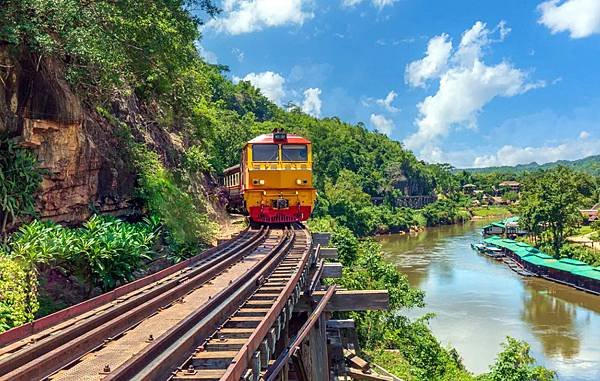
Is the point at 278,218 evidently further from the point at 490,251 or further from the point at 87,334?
the point at 490,251

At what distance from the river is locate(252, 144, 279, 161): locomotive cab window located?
11.3 meters

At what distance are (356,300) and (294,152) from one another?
9297 millimetres

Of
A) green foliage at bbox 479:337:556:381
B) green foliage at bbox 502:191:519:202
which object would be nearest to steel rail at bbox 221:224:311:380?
green foliage at bbox 479:337:556:381

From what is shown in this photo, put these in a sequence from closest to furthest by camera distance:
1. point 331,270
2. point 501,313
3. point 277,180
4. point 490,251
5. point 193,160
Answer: point 331,270, point 277,180, point 193,160, point 501,313, point 490,251

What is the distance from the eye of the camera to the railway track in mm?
4559

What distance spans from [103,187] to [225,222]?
38.5 ft

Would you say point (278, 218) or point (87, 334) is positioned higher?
point (278, 218)

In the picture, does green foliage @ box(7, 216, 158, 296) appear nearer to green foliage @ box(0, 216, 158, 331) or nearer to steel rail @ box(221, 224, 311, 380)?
green foliage @ box(0, 216, 158, 331)

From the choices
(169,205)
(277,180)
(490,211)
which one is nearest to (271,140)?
(277,180)

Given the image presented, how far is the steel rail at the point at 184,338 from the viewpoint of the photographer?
437 centimetres

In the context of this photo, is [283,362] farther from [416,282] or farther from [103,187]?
[416,282]

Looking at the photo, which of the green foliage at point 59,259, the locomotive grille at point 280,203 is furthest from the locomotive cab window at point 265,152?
the green foliage at point 59,259

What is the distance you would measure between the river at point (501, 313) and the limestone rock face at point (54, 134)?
15.6m

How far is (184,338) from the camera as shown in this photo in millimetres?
5195
